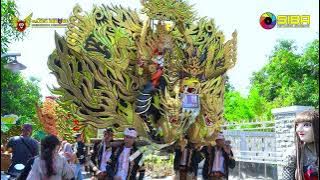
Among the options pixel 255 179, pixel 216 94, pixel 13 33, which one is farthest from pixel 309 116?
pixel 13 33

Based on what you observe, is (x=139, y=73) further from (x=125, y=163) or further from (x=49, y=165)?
(x=49, y=165)

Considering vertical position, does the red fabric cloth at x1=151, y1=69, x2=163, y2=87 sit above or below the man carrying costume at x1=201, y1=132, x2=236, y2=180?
above

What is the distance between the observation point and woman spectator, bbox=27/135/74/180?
13.8 ft

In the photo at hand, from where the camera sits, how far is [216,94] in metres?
9.03

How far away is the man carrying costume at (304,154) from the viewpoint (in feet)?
12.7

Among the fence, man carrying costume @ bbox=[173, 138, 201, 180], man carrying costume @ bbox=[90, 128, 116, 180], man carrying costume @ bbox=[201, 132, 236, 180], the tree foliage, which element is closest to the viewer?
man carrying costume @ bbox=[90, 128, 116, 180]

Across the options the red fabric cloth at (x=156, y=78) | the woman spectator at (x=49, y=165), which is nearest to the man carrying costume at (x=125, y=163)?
the red fabric cloth at (x=156, y=78)

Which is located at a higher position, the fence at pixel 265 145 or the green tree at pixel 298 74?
the green tree at pixel 298 74

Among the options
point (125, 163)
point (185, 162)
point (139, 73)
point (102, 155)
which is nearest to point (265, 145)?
Answer: point (185, 162)

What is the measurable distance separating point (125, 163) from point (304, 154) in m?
3.31

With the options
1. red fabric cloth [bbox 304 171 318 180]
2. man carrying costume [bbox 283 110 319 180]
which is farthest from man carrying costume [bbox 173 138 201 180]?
red fabric cloth [bbox 304 171 318 180]

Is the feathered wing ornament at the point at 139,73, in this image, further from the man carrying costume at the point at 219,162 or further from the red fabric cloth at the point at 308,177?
the red fabric cloth at the point at 308,177

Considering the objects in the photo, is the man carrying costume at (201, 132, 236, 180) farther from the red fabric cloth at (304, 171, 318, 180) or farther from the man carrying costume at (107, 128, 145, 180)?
the red fabric cloth at (304, 171, 318, 180)

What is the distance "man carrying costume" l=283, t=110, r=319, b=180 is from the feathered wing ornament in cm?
430
